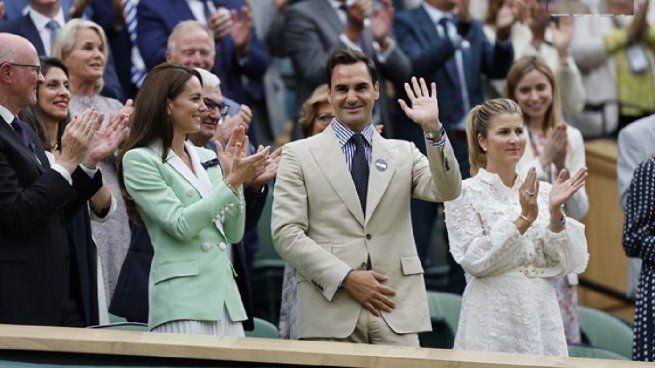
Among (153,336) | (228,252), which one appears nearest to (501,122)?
(228,252)

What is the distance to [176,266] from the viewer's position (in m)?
6.16

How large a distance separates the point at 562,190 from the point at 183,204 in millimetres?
1580

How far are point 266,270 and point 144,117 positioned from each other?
3302mm

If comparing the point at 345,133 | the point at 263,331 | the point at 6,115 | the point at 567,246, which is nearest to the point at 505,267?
the point at 567,246

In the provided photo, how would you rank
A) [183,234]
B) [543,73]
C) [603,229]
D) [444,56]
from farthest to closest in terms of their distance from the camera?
[603,229]
[444,56]
[543,73]
[183,234]

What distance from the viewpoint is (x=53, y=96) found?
6.99 metres

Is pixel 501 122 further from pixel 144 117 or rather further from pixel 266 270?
pixel 266 270

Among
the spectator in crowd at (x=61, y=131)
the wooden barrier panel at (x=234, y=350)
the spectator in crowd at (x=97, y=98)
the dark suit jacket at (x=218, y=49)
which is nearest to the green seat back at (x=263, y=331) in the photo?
the spectator in crowd at (x=97, y=98)

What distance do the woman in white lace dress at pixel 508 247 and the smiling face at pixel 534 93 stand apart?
1849mm

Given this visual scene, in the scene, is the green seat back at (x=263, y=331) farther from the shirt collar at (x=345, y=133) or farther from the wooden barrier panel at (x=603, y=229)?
the wooden barrier panel at (x=603, y=229)

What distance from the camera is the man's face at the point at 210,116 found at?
7230 mm

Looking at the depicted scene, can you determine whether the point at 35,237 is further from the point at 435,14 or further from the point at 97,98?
the point at 435,14

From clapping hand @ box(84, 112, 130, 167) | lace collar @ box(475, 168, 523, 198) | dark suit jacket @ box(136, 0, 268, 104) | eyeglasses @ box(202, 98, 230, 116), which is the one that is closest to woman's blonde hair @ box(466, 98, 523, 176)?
lace collar @ box(475, 168, 523, 198)

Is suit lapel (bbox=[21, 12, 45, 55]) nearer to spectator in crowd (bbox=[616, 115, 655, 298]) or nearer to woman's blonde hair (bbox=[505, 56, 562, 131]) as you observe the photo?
woman's blonde hair (bbox=[505, 56, 562, 131])
